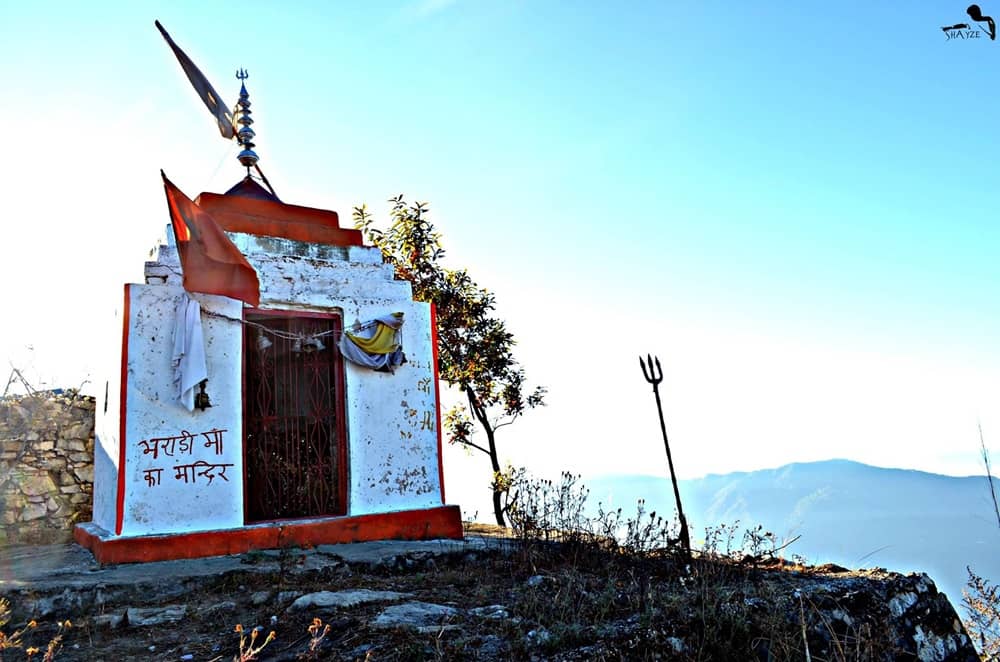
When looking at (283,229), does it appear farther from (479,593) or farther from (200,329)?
(479,593)

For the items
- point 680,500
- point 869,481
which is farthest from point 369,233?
point 869,481

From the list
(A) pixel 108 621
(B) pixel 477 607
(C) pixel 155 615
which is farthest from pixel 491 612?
(A) pixel 108 621

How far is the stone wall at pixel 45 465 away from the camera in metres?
9.52

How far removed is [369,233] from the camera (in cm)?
1349

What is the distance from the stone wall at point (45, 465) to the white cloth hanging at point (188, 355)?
145 inches

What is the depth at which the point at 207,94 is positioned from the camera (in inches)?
393

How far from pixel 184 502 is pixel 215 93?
5.85 metres

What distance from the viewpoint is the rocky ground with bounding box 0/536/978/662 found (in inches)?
172

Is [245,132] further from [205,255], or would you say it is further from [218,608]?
[218,608]

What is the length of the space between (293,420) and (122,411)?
6.53 feet

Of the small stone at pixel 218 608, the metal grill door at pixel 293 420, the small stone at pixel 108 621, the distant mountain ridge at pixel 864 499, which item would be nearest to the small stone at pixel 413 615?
the small stone at pixel 218 608

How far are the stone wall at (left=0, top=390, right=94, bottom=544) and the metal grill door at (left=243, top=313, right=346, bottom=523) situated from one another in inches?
129

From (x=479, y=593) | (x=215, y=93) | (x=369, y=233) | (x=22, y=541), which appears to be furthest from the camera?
(x=369, y=233)

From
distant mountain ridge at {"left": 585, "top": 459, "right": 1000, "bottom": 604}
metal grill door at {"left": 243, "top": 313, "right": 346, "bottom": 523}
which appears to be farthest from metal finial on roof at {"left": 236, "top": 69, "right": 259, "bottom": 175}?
distant mountain ridge at {"left": 585, "top": 459, "right": 1000, "bottom": 604}
